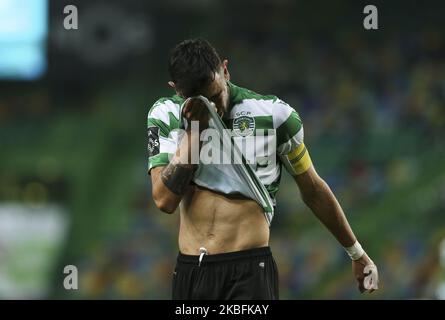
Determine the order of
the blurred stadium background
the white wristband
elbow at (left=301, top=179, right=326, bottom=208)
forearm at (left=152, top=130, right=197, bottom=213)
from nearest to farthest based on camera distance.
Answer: forearm at (left=152, top=130, right=197, bottom=213) → elbow at (left=301, top=179, right=326, bottom=208) → the white wristband → the blurred stadium background

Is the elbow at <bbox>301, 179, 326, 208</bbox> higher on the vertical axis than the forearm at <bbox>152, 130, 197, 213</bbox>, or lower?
lower

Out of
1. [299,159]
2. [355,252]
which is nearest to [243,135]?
[299,159]

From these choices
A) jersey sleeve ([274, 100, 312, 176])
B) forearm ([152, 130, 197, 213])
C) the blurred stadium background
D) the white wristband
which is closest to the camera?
forearm ([152, 130, 197, 213])

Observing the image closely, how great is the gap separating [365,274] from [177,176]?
1.06 m

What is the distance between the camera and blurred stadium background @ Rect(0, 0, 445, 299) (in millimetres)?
11047

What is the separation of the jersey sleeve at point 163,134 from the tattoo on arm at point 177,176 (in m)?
0.15

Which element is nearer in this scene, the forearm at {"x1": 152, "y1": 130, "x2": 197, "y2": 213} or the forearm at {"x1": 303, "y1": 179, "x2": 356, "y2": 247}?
the forearm at {"x1": 152, "y1": 130, "x2": 197, "y2": 213}

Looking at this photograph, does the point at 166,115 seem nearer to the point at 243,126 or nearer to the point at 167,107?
the point at 167,107

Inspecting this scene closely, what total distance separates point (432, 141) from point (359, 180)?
1076 mm

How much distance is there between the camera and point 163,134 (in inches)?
140

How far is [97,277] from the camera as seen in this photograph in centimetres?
1188

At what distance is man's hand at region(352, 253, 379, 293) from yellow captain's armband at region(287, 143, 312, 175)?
1.72 feet

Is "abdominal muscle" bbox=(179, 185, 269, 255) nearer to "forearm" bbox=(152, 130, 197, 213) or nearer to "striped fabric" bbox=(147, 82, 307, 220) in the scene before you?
"striped fabric" bbox=(147, 82, 307, 220)

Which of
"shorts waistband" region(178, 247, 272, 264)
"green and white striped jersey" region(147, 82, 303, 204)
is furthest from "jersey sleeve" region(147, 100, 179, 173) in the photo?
"shorts waistband" region(178, 247, 272, 264)
